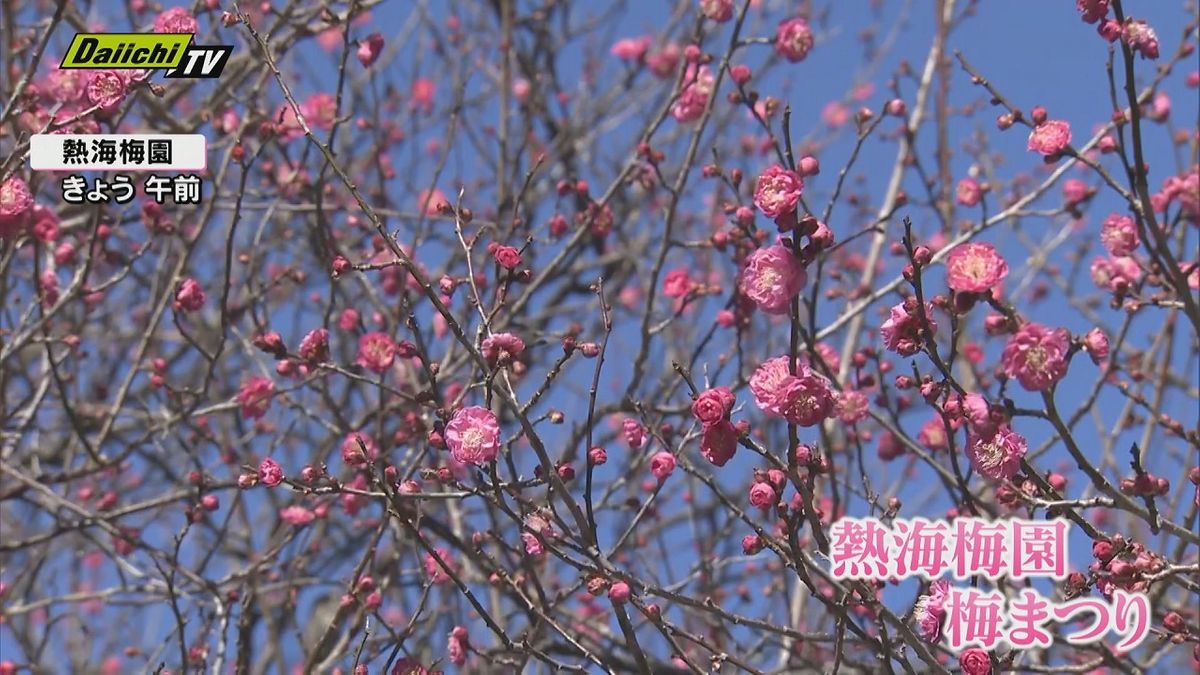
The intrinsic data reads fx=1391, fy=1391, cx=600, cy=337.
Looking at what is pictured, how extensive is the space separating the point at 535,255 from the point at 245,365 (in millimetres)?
1763

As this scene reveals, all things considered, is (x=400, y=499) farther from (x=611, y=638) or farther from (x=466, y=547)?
(x=611, y=638)

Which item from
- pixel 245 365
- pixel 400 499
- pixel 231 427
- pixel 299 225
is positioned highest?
pixel 299 225

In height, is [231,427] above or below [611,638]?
above

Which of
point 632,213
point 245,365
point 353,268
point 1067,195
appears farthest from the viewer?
point 632,213

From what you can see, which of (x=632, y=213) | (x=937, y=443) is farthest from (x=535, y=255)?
(x=937, y=443)

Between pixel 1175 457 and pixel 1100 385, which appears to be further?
pixel 1175 457

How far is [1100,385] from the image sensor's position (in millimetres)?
3398
